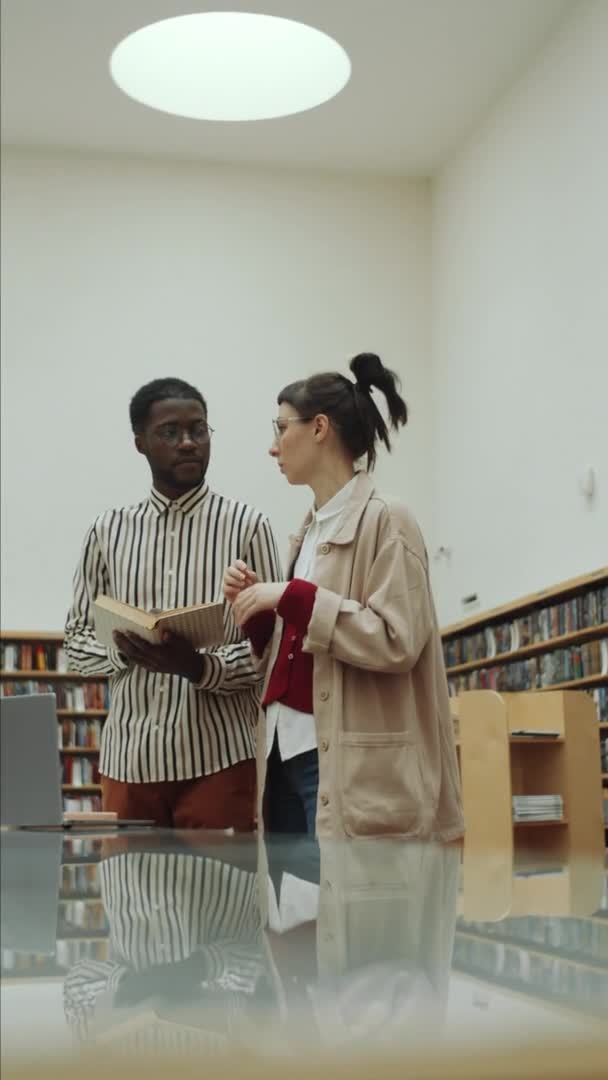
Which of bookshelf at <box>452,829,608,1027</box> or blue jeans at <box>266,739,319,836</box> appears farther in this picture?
blue jeans at <box>266,739,319,836</box>

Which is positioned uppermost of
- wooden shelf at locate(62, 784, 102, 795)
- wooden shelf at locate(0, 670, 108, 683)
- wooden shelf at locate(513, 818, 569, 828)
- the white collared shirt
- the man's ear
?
wooden shelf at locate(0, 670, 108, 683)

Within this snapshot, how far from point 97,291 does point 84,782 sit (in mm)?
3518

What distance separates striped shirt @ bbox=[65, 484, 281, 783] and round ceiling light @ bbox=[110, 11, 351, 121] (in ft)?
19.7

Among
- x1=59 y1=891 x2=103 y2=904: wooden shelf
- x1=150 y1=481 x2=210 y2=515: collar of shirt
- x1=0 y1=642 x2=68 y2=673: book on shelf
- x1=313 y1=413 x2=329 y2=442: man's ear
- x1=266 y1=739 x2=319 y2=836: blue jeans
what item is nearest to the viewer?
x1=59 y1=891 x2=103 y2=904: wooden shelf

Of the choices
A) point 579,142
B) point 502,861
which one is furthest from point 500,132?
point 502,861

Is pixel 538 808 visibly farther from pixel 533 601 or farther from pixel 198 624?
pixel 198 624

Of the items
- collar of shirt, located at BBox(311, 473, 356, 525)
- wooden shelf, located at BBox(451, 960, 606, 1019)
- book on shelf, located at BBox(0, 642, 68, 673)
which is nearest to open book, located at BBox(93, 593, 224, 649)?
collar of shirt, located at BBox(311, 473, 356, 525)

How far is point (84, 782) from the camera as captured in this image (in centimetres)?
838

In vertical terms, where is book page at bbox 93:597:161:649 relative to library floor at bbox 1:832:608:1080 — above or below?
above

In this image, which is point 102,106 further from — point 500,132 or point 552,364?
point 552,364

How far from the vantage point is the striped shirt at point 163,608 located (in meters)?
2.49

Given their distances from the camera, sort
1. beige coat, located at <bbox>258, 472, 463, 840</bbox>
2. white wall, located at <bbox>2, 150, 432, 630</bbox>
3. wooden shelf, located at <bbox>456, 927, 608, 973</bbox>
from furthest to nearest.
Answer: white wall, located at <bbox>2, 150, 432, 630</bbox>, beige coat, located at <bbox>258, 472, 463, 840</bbox>, wooden shelf, located at <bbox>456, 927, 608, 973</bbox>

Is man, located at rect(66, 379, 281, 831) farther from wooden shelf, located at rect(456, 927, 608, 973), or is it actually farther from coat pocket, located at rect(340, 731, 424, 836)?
wooden shelf, located at rect(456, 927, 608, 973)

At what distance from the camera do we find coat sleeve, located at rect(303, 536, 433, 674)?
2.03 meters
